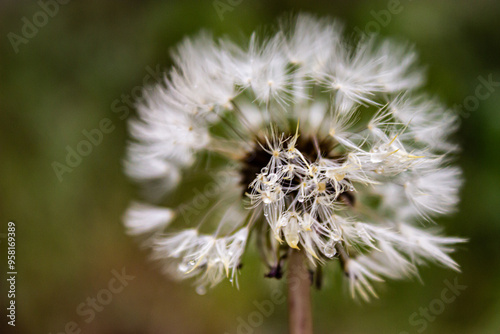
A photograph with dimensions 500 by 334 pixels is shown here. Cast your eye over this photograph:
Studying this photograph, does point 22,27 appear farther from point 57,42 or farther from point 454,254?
point 454,254

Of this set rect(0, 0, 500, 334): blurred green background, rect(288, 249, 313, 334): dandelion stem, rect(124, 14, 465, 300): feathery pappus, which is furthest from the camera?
rect(0, 0, 500, 334): blurred green background

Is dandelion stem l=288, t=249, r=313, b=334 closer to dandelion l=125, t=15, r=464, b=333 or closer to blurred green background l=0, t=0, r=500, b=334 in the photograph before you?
dandelion l=125, t=15, r=464, b=333

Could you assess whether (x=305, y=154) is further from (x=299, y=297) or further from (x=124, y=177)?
(x=124, y=177)

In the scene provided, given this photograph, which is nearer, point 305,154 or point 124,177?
point 305,154

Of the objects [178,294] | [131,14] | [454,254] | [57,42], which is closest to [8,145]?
[57,42]

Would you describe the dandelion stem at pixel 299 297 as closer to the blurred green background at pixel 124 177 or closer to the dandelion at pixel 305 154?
the dandelion at pixel 305 154

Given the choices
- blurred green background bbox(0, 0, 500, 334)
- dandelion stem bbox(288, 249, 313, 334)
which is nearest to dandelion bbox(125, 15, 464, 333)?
dandelion stem bbox(288, 249, 313, 334)

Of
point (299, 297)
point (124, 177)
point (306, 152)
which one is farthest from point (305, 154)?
point (124, 177)

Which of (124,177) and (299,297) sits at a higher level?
(124,177)
